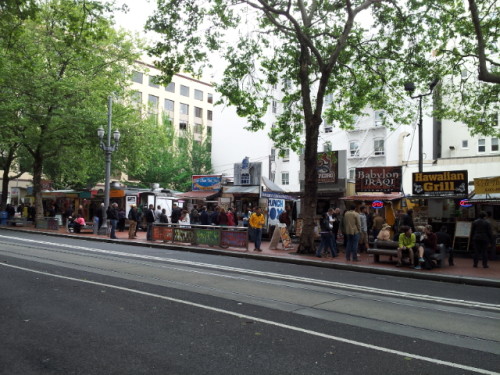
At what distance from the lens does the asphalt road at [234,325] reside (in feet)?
13.8

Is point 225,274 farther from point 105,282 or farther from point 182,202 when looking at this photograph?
point 182,202

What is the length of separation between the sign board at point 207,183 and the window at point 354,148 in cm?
1732

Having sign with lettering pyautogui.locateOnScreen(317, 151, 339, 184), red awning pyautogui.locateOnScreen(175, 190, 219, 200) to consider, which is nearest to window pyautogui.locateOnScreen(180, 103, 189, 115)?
red awning pyautogui.locateOnScreen(175, 190, 219, 200)

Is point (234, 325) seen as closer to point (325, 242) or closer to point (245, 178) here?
point (325, 242)

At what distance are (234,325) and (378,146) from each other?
3644cm

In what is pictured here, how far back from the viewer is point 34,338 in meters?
4.79

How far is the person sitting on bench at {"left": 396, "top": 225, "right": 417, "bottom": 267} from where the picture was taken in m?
12.6

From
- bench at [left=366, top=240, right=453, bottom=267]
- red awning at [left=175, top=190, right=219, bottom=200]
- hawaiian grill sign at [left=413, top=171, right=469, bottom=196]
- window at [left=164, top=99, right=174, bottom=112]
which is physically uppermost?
window at [left=164, top=99, right=174, bottom=112]

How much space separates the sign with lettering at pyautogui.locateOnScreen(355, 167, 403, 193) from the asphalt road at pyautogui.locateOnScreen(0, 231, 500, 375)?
10.8m

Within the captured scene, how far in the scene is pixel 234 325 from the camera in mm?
5539

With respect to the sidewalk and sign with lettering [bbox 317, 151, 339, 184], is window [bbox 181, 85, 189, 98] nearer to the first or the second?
sign with lettering [bbox 317, 151, 339, 184]

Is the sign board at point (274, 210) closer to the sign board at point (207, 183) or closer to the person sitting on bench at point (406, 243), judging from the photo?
the sign board at point (207, 183)

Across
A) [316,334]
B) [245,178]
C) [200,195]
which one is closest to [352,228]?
[316,334]

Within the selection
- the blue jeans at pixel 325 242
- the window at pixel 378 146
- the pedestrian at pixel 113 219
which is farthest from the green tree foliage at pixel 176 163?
the blue jeans at pixel 325 242
